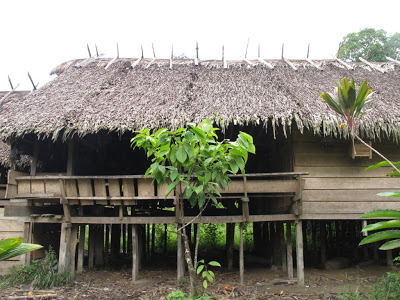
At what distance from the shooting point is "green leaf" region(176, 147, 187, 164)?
3.54 m

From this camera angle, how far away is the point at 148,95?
24.4 feet

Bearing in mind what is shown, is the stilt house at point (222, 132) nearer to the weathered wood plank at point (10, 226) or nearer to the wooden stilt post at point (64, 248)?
the wooden stilt post at point (64, 248)

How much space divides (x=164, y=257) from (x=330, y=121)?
664 centimetres

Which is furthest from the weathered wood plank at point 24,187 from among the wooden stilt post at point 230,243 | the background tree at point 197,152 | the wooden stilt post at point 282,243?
the wooden stilt post at point 282,243

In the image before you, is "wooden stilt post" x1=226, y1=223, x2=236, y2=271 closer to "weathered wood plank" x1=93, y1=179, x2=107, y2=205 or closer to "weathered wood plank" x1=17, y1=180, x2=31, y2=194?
"weathered wood plank" x1=93, y1=179, x2=107, y2=205

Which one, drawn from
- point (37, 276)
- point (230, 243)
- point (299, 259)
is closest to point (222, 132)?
point (299, 259)

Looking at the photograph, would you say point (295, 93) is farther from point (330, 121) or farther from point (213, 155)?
point (213, 155)

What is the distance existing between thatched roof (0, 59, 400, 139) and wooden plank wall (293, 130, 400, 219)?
1.85ft

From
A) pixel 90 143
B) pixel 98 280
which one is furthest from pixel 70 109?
pixel 98 280

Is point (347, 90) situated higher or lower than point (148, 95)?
Result: lower

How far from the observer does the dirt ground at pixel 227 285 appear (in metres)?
5.75

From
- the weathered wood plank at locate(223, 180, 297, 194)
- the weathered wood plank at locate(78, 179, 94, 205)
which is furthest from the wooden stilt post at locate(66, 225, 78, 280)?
the weathered wood plank at locate(223, 180, 297, 194)

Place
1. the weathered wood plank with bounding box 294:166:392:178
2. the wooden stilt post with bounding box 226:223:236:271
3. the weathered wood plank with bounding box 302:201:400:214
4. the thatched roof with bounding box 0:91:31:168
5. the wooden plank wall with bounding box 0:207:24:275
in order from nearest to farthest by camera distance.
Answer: the weathered wood plank with bounding box 302:201:400:214 → the weathered wood plank with bounding box 294:166:392:178 → the wooden plank wall with bounding box 0:207:24:275 → the wooden stilt post with bounding box 226:223:236:271 → the thatched roof with bounding box 0:91:31:168

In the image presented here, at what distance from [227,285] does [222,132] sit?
2935mm
